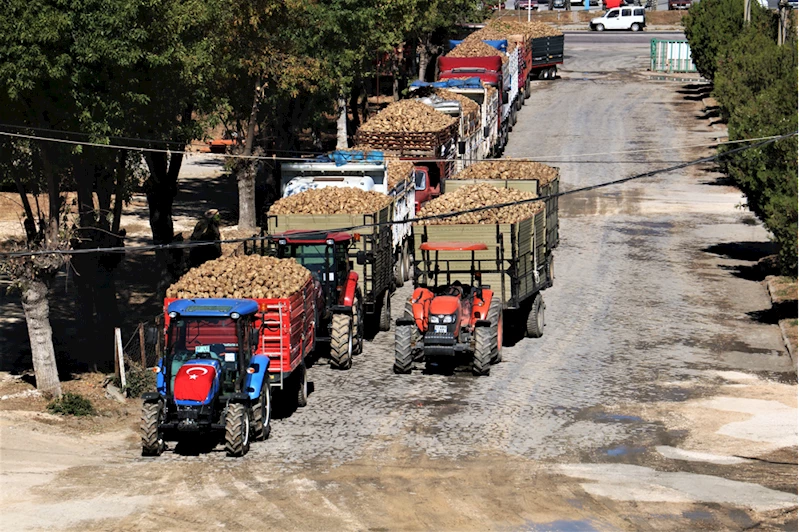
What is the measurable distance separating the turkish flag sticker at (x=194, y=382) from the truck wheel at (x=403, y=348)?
6718 millimetres

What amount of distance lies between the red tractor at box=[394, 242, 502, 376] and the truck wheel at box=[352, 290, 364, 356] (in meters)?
1.55

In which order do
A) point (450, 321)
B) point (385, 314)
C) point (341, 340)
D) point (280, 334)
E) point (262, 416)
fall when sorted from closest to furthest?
point (262, 416), point (280, 334), point (450, 321), point (341, 340), point (385, 314)

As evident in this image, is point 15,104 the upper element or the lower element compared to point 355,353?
upper

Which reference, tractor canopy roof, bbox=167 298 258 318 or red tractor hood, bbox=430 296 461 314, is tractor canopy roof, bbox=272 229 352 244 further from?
tractor canopy roof, bbox=167 298 258 318

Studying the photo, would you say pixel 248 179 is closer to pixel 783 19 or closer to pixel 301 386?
pixel 301 386

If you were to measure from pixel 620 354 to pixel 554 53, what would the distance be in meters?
49.0

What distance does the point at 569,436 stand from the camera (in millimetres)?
23250

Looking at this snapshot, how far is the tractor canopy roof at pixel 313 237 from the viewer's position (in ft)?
90.9

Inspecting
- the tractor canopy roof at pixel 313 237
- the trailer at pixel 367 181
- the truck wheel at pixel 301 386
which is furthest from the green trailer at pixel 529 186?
the truck wheel at pixel 301 386

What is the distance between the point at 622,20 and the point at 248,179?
64.5 meters

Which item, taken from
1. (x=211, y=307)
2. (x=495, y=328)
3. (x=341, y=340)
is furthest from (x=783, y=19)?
(x=211, y=307)

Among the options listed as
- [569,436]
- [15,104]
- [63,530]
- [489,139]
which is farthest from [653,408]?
[489,139]

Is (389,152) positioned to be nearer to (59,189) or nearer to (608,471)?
(59,189)

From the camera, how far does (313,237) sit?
27953 millimetres
